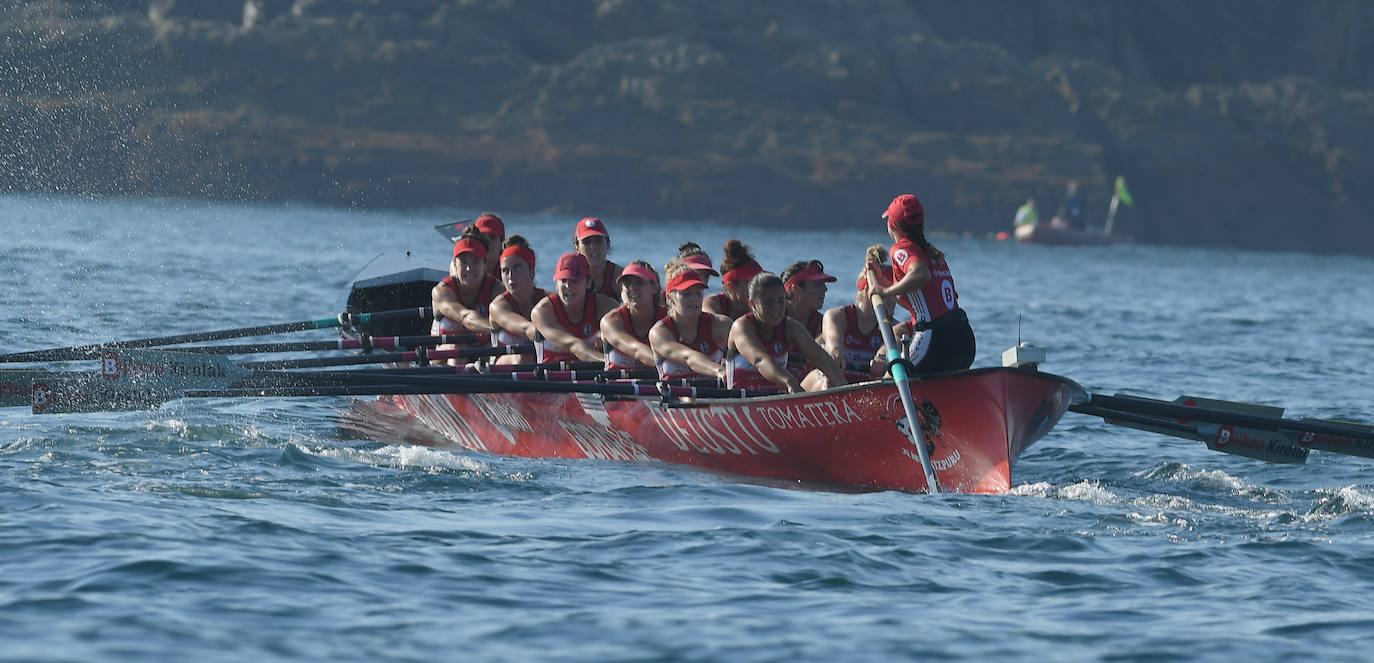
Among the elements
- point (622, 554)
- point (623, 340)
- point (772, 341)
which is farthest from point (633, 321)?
point (622, 554)

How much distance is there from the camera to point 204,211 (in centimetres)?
6344

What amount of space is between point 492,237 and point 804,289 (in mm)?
4455

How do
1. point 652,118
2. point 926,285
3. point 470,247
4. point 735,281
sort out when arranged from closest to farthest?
point 926,285 < point 735,281 < point 470,247 < point 652,118

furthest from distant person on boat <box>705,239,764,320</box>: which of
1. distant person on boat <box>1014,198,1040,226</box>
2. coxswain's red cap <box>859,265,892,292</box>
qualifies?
distant person on boat <box>1014,198,1040,226</box>

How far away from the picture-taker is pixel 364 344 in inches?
564

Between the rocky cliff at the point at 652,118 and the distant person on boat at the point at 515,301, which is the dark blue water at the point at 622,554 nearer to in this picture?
the distant person on boat at the point at 515,301

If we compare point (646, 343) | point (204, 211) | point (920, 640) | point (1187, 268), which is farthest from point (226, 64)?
point (920, 640)

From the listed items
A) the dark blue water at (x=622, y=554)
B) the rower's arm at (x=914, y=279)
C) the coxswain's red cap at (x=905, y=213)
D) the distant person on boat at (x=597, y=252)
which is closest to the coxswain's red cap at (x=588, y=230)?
the distant person on boat at (x=597, y=252)

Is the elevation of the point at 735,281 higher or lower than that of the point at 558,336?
higher

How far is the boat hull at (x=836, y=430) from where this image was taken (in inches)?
390

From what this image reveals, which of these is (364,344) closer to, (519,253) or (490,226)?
(519,253)

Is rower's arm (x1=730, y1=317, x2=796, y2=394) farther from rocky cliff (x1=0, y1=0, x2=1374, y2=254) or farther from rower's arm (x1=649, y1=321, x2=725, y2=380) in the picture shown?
rocky cliff (x1=0, y1=0, x2=1374, y2=254)

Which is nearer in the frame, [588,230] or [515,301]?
[515,301]

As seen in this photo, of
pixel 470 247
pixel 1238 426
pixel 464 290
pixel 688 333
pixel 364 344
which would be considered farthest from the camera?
pixel 464 290
